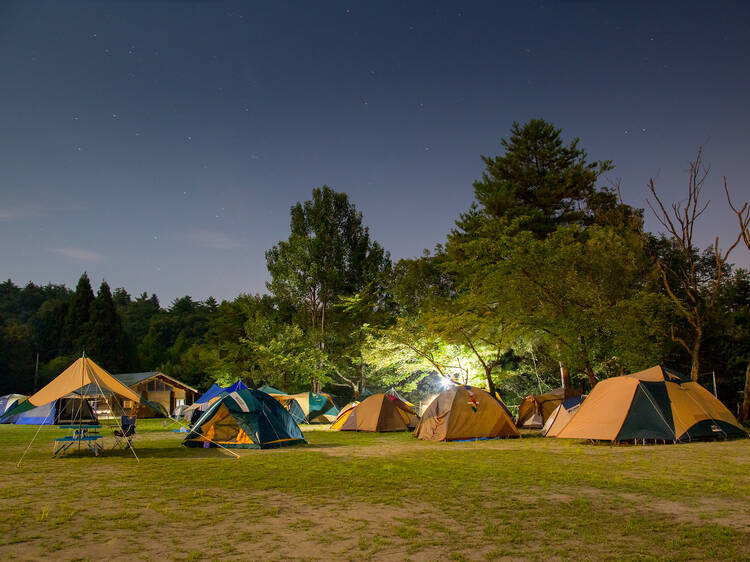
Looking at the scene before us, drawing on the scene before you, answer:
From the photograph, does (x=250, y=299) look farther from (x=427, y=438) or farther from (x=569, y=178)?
(x=427, y=438)

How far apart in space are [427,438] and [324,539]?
41.2 ft

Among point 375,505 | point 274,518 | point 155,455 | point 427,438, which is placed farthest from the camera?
point 427,438

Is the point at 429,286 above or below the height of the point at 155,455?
above

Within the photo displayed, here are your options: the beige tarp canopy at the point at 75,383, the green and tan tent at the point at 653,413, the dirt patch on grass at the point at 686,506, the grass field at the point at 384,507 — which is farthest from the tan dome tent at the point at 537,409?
the beige tarp canopy at the point at 75,383

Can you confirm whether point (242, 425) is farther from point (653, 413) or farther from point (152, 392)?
point (152, 392)

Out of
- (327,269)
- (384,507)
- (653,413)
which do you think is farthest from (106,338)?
(384,507)

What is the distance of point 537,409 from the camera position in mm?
24125

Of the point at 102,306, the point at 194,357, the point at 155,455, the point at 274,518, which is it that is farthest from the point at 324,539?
the point at 102,306

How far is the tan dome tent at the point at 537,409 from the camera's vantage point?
78.9 ft

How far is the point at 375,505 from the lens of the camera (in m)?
7.14

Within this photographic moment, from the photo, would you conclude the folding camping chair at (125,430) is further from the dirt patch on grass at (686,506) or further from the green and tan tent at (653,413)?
the green and tan tent at (653,413)

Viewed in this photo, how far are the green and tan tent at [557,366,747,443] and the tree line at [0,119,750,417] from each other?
5777mm

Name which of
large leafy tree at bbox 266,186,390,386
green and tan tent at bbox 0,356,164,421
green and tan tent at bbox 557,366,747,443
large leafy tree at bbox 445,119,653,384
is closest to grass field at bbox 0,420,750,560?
green and tan tent at bbox 0,356,164,421

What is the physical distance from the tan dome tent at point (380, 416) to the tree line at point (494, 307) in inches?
200
